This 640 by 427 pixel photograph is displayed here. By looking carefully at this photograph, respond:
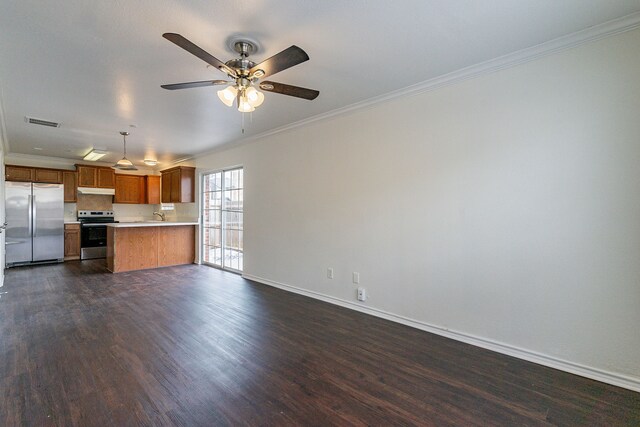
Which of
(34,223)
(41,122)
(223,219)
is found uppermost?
(41,122)

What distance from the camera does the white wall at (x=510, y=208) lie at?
6.90 ft

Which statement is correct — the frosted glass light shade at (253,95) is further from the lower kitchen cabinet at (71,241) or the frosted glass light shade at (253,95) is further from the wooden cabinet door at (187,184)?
the lower kitchen cabinet at (71,241)

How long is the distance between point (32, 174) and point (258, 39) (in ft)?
24.3

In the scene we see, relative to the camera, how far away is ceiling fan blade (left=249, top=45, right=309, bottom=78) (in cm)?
170

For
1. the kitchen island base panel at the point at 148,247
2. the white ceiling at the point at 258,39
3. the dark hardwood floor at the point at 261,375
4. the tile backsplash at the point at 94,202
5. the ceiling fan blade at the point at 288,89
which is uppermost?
the white ceiling at the point at 258,39

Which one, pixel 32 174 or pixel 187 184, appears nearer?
pixel 32 174

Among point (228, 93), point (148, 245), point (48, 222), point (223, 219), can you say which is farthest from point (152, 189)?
point (228, 93)

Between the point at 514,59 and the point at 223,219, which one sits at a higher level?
the point at 514,59

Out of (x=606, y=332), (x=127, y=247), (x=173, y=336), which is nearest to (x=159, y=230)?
(x=127, y=247)

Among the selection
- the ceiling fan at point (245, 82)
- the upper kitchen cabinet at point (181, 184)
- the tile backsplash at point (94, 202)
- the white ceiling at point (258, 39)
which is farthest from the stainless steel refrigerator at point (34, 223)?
the ceiling fan at point (245, 82)

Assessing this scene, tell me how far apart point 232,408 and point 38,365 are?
5.75 feet

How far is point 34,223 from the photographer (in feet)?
21.0

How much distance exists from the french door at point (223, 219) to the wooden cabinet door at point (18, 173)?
377 cm

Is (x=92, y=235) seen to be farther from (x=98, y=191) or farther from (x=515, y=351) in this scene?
(x=515, y=351)
